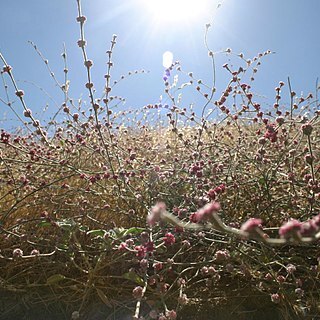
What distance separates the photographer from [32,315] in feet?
5.41

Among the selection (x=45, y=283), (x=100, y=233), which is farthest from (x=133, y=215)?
(x=45, y=283)

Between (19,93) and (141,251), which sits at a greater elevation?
(19,93)

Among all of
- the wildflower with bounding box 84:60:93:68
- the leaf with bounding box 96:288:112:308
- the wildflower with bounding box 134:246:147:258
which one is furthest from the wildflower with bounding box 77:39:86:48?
the leaf with bounding box 96:288:112:308

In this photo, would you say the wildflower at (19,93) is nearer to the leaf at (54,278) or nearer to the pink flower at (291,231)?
the leaf at (54,278)

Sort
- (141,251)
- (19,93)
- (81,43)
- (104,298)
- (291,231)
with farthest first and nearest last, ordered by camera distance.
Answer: (19,93) → (81,43) → (104,298) → (141,251) → (291,231)

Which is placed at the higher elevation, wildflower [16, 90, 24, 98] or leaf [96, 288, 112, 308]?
wildflower [16, 90, 24, 98]

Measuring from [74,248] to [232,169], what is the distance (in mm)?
952

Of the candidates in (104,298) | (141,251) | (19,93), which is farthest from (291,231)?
(19,93)

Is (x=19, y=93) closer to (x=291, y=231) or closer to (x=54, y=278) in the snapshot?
(x=54, y=278)

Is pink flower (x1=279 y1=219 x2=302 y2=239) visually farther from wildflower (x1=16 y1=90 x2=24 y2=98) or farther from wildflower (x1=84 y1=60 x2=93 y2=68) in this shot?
wildflower (x1=16 y1=90 x2=24 y2=98)

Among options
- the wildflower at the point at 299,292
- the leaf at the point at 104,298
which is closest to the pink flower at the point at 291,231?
the wildflower at the point at 299,292

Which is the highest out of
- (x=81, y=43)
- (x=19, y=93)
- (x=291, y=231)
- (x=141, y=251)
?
(x=81, y=43)

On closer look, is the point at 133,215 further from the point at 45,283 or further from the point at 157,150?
the point at 157,150

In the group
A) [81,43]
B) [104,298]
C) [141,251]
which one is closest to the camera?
[141,251]
